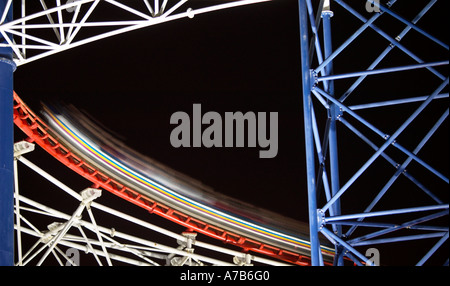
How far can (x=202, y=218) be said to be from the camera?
19.1 metres

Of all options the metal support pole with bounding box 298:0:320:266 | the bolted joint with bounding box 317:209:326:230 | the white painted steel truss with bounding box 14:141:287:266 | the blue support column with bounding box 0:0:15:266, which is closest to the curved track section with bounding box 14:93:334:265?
the white painted steel truss with bounding box 14:141:287:266

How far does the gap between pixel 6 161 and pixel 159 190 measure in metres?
7.39

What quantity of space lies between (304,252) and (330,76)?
9.80m

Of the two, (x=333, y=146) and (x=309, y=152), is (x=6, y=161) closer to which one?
(x=309, y=152)

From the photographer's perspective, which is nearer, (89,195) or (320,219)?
(320,219)

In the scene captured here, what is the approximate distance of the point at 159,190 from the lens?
19219 millimetres

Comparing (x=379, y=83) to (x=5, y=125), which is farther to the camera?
(x=379, y=83)

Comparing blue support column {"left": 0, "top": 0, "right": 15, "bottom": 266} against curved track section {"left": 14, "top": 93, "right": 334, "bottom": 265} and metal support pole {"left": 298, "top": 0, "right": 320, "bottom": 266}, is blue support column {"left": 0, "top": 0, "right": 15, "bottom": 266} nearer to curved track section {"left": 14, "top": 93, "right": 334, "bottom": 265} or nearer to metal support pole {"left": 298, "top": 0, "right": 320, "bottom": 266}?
curved track section {"left": 14, "top": 93, "right": 334, "bottom": 265}

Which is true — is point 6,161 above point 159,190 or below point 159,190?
below

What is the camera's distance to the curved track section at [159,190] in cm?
1745

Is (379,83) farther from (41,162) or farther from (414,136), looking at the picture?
(41,162)

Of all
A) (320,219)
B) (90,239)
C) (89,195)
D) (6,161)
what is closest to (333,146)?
(320,219)

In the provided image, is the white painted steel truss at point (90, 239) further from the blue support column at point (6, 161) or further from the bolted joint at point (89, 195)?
the blue support column at point (6, 161)

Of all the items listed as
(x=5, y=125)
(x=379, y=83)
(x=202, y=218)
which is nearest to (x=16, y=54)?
(x=5, y=125)
